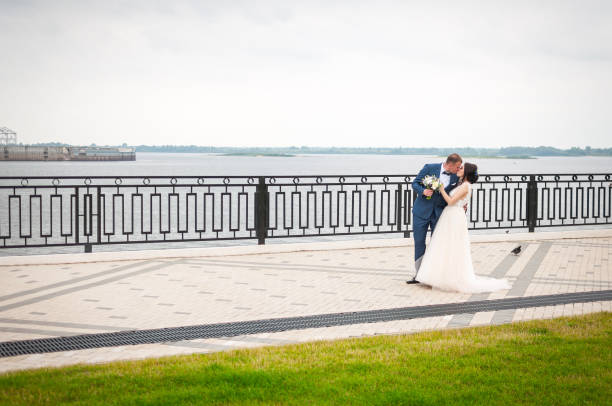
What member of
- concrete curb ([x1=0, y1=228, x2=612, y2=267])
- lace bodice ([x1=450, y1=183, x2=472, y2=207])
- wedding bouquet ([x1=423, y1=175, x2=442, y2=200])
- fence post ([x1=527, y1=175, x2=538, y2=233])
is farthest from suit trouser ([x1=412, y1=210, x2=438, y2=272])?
fence post ([x1=527, y1=175, x2=538, y2=233])

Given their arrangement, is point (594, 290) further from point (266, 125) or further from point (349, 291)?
point (266, 125)

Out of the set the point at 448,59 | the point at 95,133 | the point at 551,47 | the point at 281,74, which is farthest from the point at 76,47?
the point at 551,47

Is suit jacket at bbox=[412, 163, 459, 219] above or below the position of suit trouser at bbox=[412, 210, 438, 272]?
above

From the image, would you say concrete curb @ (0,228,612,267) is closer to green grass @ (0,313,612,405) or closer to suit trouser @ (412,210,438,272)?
suit trouser @ (412,210,438,272)

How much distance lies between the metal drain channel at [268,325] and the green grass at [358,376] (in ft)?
2.77

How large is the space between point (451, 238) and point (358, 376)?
4420 millimetres

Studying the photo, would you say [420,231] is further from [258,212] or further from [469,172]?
[258,212]

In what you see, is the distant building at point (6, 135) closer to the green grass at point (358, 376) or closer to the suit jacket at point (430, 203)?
the suit jacket at point (430, 203)

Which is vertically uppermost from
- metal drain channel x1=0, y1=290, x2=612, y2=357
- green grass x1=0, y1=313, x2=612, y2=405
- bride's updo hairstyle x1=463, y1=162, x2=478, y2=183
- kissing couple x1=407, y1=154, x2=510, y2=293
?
bride's updo hairstyle x1=463, y1=162, x2=478, y2=183

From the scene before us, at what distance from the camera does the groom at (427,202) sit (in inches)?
367

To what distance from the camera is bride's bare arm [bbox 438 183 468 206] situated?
9094 millimetres

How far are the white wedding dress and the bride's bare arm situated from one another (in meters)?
0.04

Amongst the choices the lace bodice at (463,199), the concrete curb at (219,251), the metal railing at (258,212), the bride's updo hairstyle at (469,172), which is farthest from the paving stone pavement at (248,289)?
the bride's updo hairstyle at (469,172)

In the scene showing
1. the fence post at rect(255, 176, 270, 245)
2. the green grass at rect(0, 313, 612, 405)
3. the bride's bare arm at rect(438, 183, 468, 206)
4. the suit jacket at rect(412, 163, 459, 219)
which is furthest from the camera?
the fence post at rect(255, 176, 270, 245)
